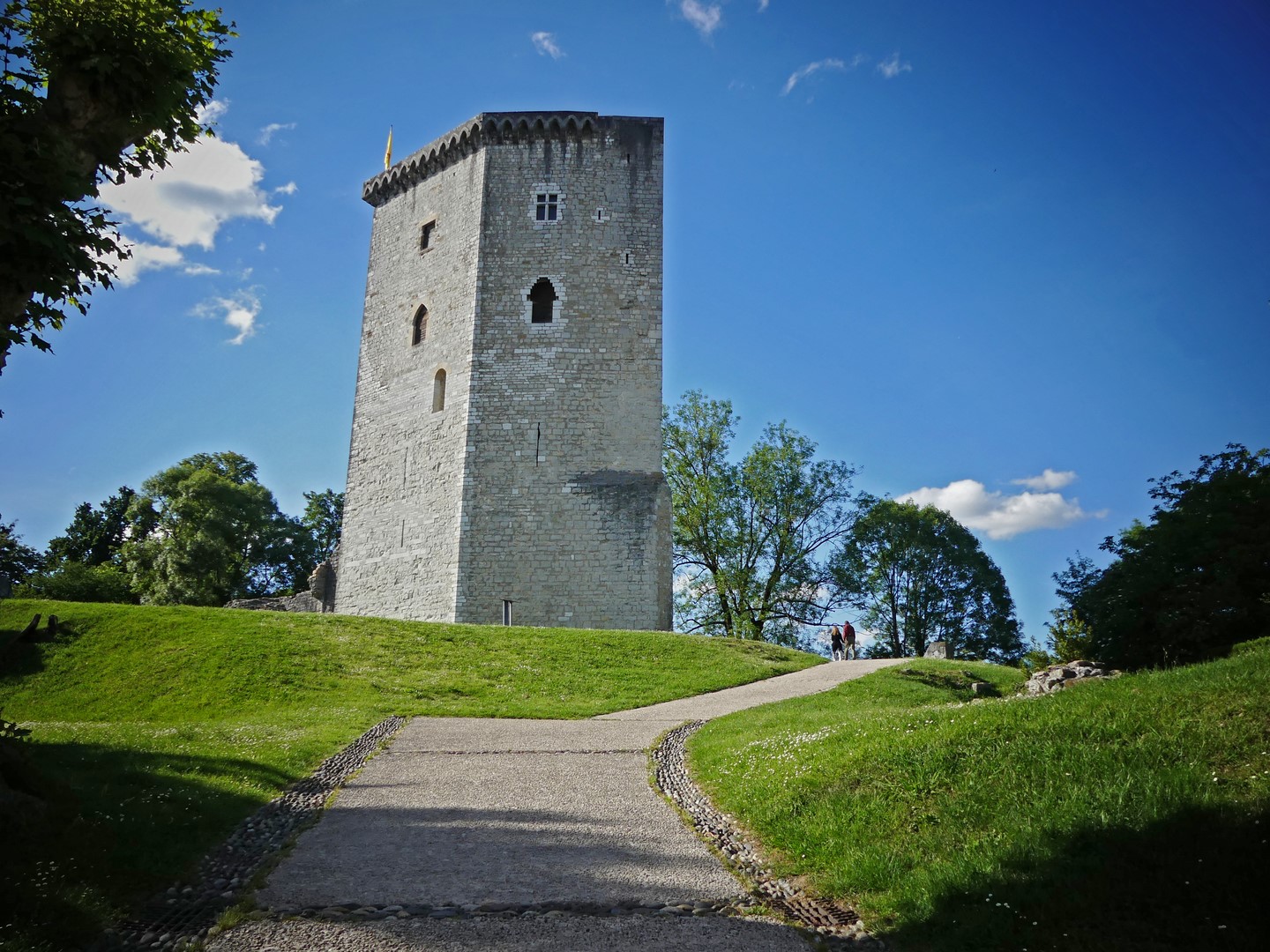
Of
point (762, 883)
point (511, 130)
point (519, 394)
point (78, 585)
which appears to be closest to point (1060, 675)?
point (762, 883)

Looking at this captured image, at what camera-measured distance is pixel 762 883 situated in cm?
539

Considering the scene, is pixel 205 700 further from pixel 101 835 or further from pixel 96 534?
pixel 96 534

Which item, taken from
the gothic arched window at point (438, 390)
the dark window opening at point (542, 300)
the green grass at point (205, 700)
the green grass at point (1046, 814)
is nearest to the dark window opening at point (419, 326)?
the gothic arched window at point (438, 390)

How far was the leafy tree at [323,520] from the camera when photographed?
47.4 metres

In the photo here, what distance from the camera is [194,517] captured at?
130 feet

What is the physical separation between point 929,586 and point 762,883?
39082 mm

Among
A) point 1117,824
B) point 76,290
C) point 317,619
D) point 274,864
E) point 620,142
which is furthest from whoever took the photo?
point 620,142

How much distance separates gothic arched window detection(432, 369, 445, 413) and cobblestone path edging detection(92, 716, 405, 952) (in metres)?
17.9

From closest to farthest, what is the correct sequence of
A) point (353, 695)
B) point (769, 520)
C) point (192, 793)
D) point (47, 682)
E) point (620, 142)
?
point (192, 793)
point (353, 695)
point (47, 682)
point (620, 142)
point (769, 520)

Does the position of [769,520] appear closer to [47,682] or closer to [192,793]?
[47,682]

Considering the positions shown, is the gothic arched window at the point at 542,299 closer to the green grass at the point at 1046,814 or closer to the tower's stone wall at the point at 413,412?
the tower's stone wall at the point at 413,412

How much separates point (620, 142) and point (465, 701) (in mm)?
18657

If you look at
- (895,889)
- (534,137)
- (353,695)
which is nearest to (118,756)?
(353,695)

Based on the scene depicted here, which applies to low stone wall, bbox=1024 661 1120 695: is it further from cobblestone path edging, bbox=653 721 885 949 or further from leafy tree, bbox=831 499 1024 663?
leafy tree, bbox=831 499 1024 663
